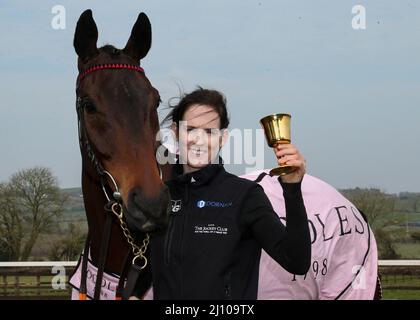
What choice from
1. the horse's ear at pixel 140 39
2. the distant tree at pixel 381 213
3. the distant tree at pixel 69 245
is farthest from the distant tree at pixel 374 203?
the horse's ear at pixel 140 39

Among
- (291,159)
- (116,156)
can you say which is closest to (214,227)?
(291,159)

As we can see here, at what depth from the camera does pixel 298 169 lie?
194 cm

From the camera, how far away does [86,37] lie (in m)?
3.06

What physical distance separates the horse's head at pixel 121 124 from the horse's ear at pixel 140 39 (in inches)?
4.4

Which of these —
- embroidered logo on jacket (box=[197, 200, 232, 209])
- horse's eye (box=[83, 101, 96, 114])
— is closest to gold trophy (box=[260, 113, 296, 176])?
embroidered logo on jacket (box=[197, 200, 232, 209])

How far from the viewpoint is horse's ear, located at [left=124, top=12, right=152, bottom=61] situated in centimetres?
317

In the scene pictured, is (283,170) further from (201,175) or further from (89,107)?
(89,107)

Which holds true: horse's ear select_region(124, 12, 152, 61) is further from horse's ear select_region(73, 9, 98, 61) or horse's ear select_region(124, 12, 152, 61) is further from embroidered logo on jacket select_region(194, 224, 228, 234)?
embroidered logo on jacket select_region(194, 224, 228, 234)

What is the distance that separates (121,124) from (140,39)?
764 mm

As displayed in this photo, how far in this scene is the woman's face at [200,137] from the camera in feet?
7.92

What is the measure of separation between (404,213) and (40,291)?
8.18 meters

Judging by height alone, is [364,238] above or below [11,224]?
above

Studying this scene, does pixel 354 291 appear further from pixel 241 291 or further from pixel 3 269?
pixel 3 269
